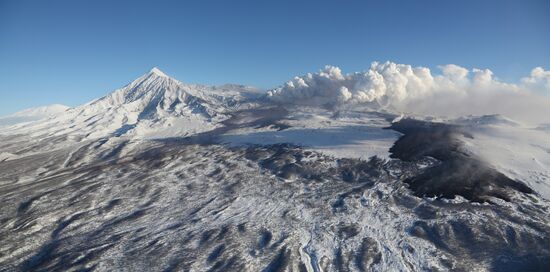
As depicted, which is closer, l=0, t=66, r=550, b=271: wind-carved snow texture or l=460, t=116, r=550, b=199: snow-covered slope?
l=0, t=66, r=550, b=271: wind-carved snow texture

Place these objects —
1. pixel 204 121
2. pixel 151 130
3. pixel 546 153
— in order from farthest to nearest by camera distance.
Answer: pixel 204 121 < pixel 151 130 < pixel 546 153

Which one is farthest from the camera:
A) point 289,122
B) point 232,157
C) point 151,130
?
point 151,130

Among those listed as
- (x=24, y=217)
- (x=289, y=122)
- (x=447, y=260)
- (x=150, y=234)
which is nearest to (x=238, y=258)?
(x=150, y=234)

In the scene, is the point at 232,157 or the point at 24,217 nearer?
the point at 24,217

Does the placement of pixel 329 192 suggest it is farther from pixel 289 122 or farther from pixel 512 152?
pixel 289 122

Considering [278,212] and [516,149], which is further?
[516,149]

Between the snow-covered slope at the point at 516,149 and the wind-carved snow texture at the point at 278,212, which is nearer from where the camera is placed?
the wind-carved snow texture at the point at 278,212

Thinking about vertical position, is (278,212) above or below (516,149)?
below
